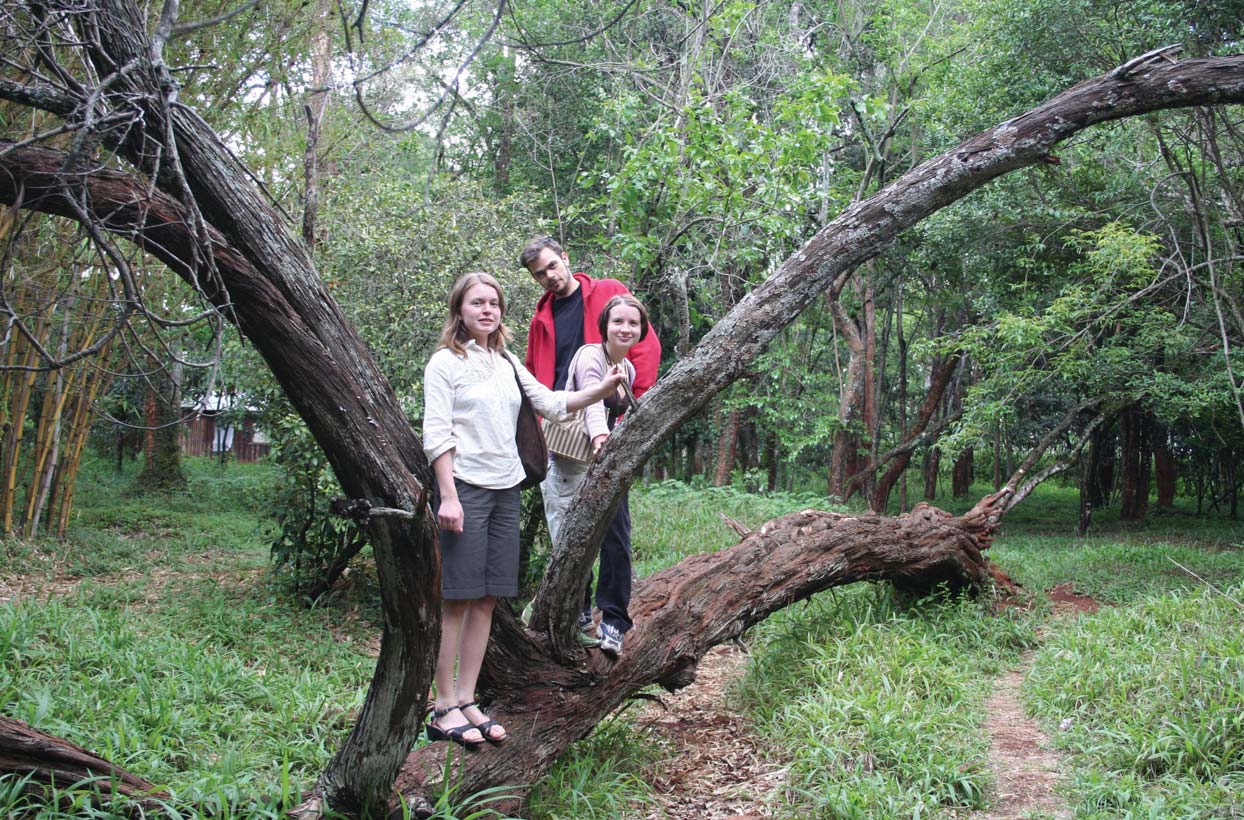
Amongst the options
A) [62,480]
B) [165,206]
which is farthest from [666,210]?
[165,206]

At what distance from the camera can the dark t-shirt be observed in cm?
403

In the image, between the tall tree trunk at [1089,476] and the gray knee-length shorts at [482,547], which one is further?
the tall tree trunk at [1089,476]

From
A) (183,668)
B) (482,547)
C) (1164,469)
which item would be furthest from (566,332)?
(1164,469)

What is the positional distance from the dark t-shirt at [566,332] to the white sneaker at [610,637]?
3.39 feet

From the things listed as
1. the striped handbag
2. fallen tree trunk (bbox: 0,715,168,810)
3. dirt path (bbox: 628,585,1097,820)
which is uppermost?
the striped handbag

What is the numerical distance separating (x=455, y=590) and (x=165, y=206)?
1.51 m

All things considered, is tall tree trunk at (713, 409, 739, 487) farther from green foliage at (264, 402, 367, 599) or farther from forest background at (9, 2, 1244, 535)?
green foliage at (264, 402, 367, 599)

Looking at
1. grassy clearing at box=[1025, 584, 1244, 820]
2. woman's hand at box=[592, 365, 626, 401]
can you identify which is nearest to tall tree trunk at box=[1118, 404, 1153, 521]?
grassy clearing at box=[1025, 584, 1244, 820]

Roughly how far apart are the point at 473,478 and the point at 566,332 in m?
0.94

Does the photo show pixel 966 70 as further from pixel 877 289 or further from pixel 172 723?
pixel 172 723

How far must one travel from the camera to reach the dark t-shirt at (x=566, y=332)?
403 cm

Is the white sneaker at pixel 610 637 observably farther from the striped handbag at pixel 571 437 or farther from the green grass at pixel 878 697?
the green grass at pixel 878 697

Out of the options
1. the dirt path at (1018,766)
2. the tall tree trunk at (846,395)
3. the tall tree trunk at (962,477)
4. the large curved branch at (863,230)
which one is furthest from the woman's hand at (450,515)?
the tall tree trunk at (962,477)

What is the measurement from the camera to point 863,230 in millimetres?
3459
